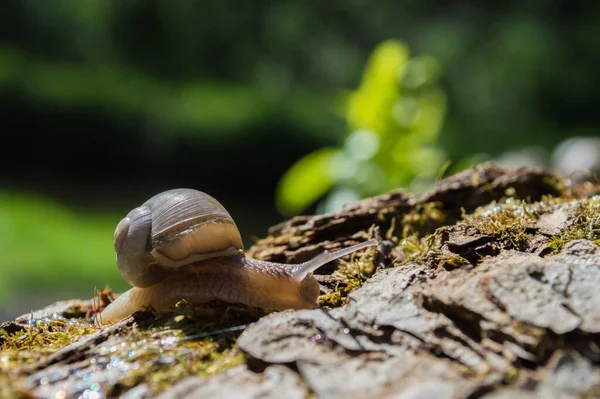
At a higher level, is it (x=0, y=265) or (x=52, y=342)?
(x=0, y=265)

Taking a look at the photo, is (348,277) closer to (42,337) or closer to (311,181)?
(42,337)

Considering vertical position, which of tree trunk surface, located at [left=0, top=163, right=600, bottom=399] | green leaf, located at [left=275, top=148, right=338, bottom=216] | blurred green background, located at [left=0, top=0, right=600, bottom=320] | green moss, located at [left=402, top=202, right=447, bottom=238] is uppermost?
blurred green background, located at [left=0, top=0, right=600, bottom=320]

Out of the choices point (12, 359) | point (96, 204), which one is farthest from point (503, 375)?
point (96, 204)

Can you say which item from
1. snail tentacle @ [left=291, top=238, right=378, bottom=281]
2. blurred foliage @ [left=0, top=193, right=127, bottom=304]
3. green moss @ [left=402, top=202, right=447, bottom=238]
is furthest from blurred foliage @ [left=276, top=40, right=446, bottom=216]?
blurred foliage @ [left=0, top=193, right=127, bottom=304]

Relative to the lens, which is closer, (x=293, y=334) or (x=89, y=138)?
(x=293, y=334)

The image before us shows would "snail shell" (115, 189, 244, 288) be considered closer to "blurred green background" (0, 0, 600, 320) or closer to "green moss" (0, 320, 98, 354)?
"green moss" (0, 320, 98, 354)

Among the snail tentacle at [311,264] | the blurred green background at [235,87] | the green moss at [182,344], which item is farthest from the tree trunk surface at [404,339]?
the blurred green background at [235,87]

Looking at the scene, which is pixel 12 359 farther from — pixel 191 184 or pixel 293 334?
pixel 191 184
